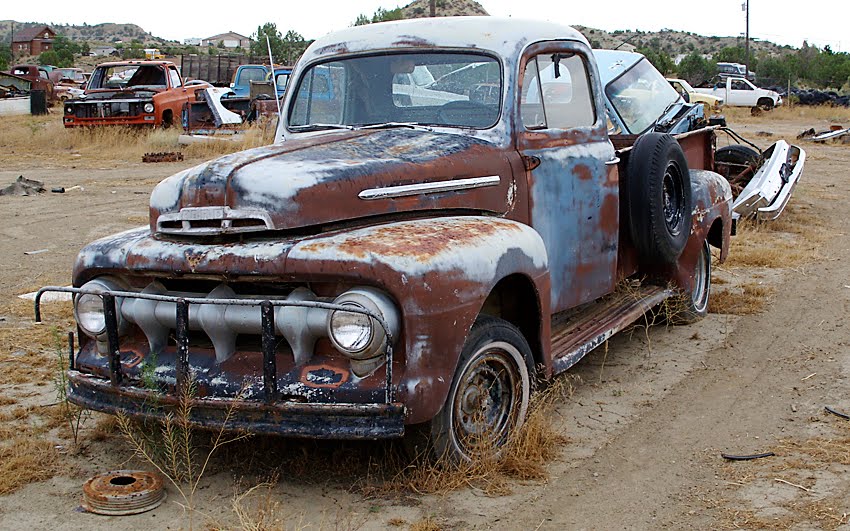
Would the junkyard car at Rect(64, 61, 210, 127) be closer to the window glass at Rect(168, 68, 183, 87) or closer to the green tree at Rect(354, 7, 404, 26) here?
the window glass at Rect(168, 68, 183, 87)

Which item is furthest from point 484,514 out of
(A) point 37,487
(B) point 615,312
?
(B) point 615,312

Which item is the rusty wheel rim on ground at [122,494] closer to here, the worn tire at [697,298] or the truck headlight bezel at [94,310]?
the truck headlight bezel at [94,310]

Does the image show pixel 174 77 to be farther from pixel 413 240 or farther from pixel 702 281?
pixel 413 240

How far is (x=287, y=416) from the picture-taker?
12.1ft

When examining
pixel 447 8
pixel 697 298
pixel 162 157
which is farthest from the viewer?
pixel 447 8

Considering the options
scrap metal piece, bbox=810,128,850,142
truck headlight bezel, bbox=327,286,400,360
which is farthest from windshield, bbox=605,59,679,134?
scrap metal piece, bbox=810,128,850,142

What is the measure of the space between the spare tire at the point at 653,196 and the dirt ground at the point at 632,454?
751mm

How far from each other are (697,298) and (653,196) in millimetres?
1749

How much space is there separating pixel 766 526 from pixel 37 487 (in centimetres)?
299

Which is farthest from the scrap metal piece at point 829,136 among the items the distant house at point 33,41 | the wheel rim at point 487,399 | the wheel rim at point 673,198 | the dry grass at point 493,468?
the distant house at point 33,41

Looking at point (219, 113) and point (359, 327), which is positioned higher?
point (219, 113)

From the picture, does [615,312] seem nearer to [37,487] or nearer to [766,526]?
[766,526]

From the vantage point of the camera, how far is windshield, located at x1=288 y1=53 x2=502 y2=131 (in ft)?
16.4

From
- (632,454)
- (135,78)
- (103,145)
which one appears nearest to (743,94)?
(135,78)
